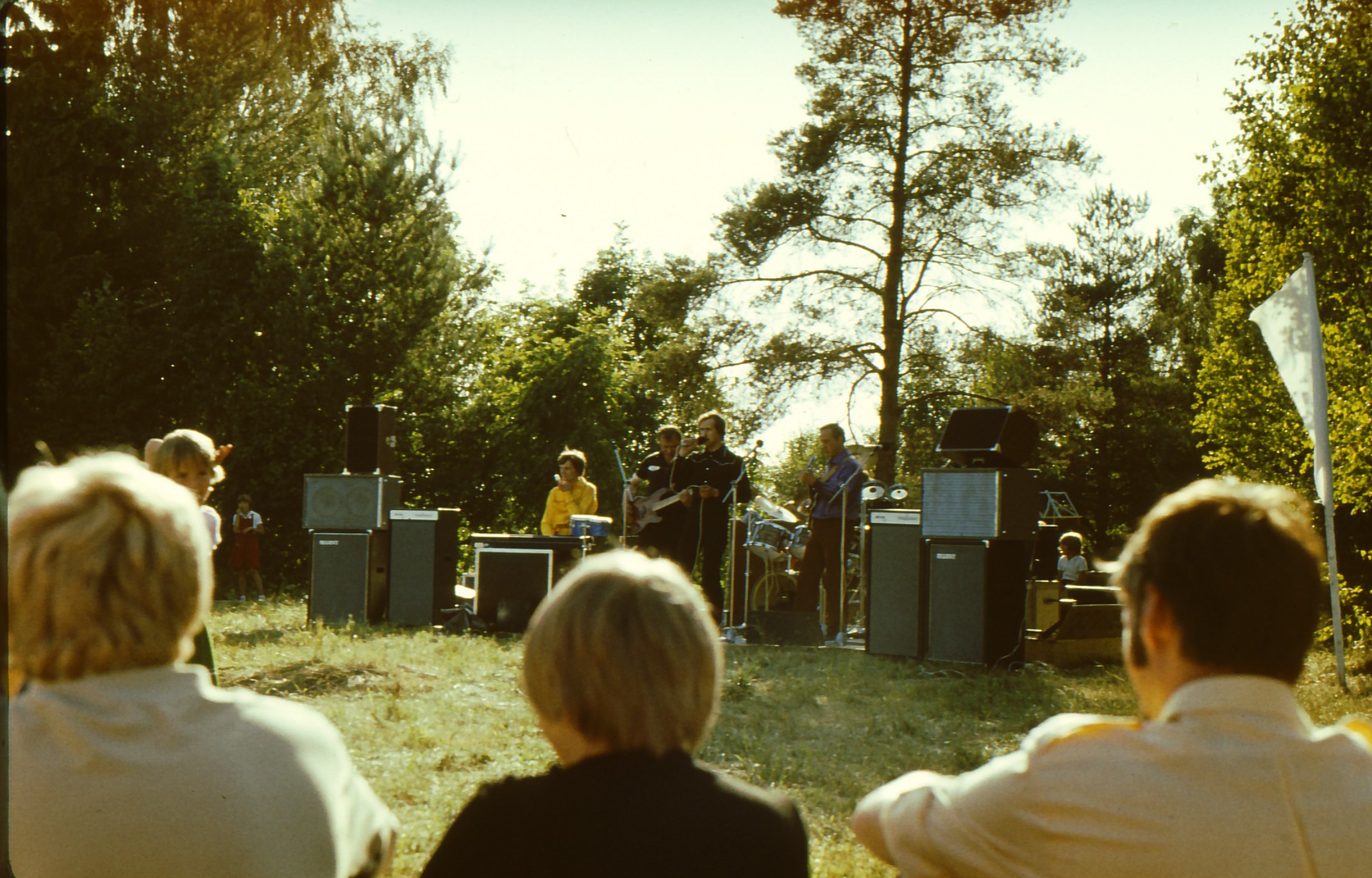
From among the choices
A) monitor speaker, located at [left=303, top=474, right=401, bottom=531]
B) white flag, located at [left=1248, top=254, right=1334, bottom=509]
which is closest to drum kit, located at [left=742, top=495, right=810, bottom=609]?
monitor speaker, located at [left=303, top=474, right=401, bottom=531]

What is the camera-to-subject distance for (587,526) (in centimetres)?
945

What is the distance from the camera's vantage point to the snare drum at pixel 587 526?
31.0 ft

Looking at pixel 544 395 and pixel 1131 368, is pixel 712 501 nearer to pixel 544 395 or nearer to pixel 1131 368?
pixel 544 395

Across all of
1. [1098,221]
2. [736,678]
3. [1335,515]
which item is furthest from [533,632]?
[1098,221]

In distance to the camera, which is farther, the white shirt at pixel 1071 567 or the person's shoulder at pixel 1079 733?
the white shirt at pixel 1071 567

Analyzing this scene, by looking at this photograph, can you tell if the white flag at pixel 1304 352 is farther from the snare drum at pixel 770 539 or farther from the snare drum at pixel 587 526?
the snare drum at pixel 587 526

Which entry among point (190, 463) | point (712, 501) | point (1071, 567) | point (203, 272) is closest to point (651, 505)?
point (712, 501)

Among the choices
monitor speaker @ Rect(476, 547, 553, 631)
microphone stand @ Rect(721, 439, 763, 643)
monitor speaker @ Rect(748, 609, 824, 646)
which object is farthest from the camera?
monitor speaker @ Rect(476, 547, 553, 631)

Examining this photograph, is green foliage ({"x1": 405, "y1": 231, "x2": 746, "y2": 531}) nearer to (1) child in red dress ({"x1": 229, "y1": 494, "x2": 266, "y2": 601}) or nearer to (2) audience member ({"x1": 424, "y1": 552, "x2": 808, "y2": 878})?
(1) child in red dress ({"x1": 229, "y1": 494, "x2": 266, "y2": 601})

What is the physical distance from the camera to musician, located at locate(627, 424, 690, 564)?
8883 millimetres

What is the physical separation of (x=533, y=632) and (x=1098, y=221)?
33.8 m

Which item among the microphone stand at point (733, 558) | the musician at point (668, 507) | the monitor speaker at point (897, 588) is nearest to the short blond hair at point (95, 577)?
the monitor speaker at point (897, 588)

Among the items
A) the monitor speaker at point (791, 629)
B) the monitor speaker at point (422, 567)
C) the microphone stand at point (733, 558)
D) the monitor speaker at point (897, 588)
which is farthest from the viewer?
the monitor speaker at point (422, 567)

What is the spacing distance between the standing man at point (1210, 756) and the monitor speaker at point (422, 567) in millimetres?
8600
